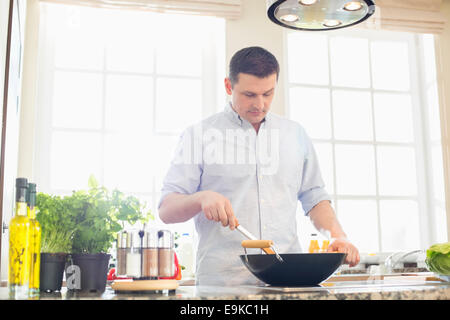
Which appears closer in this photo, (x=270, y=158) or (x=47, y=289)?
(x=47, y=289)

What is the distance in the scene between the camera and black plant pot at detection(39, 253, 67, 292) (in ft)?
4.26

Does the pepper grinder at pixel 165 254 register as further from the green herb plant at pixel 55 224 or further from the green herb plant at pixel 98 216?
the green herb plant at pixel 55 224

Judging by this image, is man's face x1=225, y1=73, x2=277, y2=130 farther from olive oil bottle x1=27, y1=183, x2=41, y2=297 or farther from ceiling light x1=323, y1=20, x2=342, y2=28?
olive oil bottle x1=27, y1=183, x2=41, y2=297

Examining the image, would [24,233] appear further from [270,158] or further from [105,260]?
[270,158]

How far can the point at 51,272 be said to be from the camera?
4.27 feet

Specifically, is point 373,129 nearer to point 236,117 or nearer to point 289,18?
point 236,117

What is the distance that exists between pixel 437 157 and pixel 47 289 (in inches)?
127

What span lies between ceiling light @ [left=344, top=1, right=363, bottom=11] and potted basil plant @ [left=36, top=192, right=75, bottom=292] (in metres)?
1.10

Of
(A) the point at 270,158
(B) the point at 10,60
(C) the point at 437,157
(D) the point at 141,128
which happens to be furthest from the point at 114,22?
(C) the point at 437,157

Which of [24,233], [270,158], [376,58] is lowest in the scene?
[24,233]

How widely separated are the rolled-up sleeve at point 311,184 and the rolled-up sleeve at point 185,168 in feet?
1.42

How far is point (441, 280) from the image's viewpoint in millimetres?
1617

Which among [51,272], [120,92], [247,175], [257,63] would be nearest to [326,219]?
[247,175]

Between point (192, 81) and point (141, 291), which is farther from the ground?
point (192, 81)
